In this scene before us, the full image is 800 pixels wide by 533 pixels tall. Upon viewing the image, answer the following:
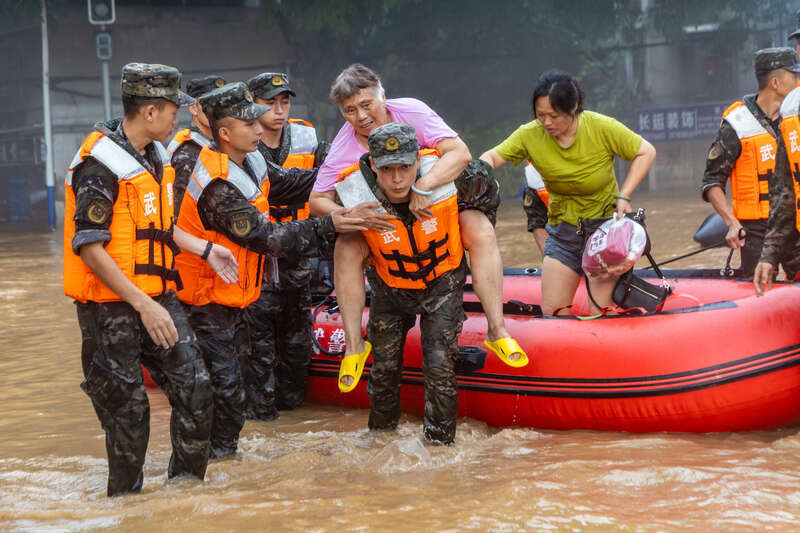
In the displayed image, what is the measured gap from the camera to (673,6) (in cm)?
2252

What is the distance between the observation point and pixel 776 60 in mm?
5426

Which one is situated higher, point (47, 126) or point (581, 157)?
point (47, 126)

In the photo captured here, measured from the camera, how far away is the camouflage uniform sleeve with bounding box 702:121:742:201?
18.4 ft

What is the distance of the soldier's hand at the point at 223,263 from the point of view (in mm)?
4160

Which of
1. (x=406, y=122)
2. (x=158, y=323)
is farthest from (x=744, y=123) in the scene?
(x=158, y=323)

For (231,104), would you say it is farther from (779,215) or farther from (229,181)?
(779,215)

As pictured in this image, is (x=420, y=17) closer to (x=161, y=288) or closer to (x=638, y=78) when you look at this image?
(x=638, y=78)

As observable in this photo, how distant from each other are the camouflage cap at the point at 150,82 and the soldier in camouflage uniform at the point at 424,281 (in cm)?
96

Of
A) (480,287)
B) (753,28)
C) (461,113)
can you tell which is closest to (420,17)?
(461,113)

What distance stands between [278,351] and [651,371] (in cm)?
224

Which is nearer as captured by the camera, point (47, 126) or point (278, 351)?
point (278, 351)

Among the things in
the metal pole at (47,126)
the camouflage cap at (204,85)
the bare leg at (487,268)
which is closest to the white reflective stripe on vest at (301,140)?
the camouflage cap at (204,85)

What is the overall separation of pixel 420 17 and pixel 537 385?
18.7m

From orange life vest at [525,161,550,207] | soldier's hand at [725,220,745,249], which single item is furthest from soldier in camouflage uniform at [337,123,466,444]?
soldier's hand at [725,220,745,249]
